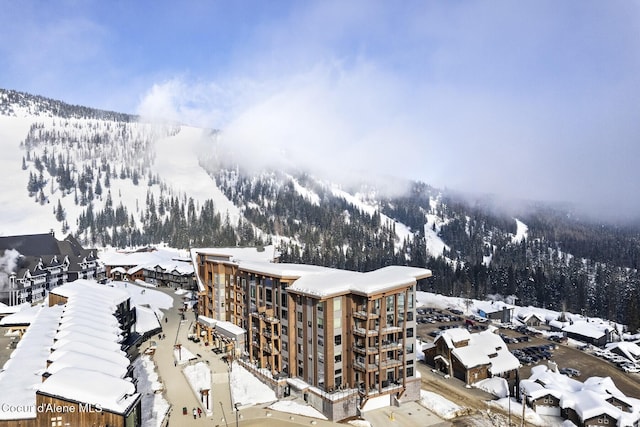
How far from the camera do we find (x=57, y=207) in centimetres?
18538

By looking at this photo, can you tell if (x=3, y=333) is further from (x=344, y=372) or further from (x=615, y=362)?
(x=615, y=362)

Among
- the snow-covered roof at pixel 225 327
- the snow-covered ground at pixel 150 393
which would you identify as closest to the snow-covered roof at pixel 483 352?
the snow-covered roof at pixel 225 327

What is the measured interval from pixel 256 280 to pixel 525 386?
32.2 metres

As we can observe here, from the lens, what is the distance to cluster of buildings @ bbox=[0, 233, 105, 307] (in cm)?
7600

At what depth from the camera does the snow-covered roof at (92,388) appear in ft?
80.4

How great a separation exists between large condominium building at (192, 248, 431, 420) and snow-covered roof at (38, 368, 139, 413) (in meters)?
18.7

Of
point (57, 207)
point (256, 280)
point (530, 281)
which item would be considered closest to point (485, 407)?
point (256, 280)

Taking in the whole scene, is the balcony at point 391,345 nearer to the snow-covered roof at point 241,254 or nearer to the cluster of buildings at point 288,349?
the cluster of buildings at point 288,349

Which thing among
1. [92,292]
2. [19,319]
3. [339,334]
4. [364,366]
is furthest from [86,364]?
[19,319]

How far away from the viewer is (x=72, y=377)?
26.0 meters

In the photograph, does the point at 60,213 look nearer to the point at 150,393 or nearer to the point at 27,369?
the point at 150,393

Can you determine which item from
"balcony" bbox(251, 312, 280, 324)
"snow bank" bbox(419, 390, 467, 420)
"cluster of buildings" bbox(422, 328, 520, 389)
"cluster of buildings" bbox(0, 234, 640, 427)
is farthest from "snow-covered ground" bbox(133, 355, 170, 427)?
"cluster of buildings" bbox(422, 328, 520, 389)

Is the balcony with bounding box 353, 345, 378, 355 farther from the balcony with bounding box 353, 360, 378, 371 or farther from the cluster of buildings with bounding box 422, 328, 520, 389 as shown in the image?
the cluster of buildings with bounding box 422, 328, 520, 389

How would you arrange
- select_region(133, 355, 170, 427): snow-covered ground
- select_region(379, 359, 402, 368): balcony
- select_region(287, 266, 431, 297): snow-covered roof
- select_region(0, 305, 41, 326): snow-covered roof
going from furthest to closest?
select_region(0, 305, 41, 326): snow-covered roof → select_region(379, 359, 402, 368): balcony → select_region(287, 266, 431, 297): snow-covered roof → select_region(133, 355, 170, 427): snow-covered ground
